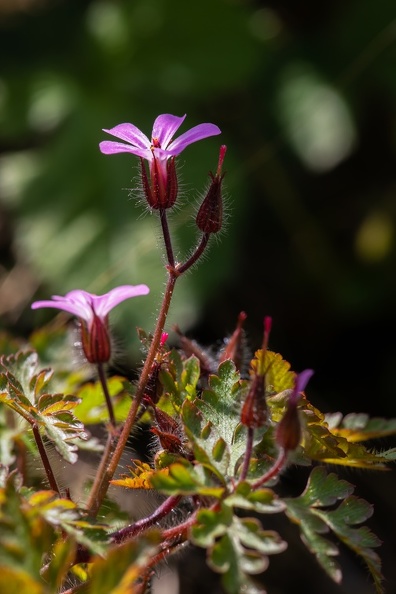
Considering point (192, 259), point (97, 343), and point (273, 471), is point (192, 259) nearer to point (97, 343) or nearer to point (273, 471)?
point (97, 343)

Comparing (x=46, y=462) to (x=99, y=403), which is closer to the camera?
(x=46, y=462)

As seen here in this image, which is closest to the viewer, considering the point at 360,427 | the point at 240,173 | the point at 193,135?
the point at 193,135

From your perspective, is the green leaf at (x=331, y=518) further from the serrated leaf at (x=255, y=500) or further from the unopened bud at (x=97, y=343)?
the unopened bud at (x=97, y=343)

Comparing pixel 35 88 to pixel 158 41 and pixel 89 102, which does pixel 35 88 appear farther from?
pixel 158 41

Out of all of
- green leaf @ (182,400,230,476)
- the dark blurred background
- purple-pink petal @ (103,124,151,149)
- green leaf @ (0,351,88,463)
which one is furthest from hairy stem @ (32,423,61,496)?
Answer: the dark blurred background

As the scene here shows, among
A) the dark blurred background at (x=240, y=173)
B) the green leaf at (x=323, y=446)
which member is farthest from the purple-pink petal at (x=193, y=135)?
the dark blurred background at (x=240, y=173)

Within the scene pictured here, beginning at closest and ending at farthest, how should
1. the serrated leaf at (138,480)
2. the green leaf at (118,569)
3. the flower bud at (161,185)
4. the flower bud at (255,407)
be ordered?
the green leaf at (118,569)
the flower bud at (255,407)
the serrated leaf at (138,480)
the flower bud at (161,185)

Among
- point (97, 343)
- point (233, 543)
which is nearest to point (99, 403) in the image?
point (97, 343)
